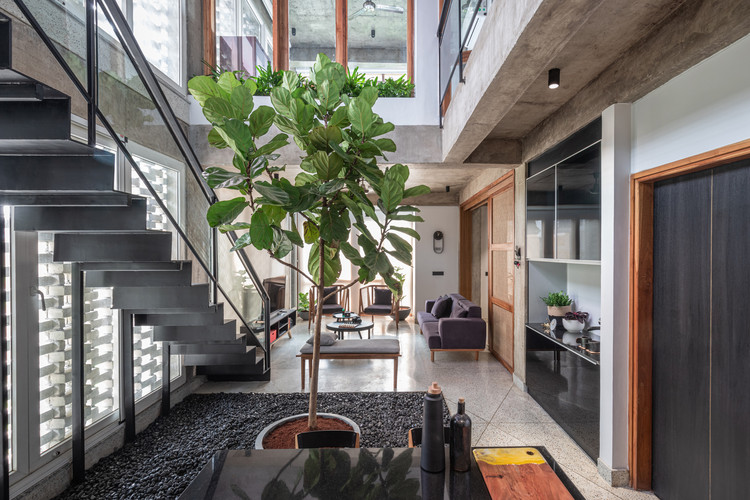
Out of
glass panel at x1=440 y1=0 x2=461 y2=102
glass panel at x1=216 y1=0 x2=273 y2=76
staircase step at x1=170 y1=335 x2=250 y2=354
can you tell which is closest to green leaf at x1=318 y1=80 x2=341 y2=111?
glass panel at x1=440 y1=0 x2=461 y2=102

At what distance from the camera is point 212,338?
3.06m

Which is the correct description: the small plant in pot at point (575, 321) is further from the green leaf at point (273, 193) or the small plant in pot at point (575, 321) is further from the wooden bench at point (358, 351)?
the green leaf at point (273, 193)

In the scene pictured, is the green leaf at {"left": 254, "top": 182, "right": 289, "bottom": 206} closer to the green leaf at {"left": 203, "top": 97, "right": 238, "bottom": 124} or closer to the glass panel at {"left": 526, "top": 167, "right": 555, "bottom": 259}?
the green leaf at {"left": 203, "top": 97, "right": 238, "bottom": 124}

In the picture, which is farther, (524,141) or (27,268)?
(524,141)

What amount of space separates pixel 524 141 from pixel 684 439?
2.91 metres

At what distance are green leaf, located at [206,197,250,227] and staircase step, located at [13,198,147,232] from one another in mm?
607

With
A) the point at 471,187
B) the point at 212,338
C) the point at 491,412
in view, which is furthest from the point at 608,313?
the point at 471,187

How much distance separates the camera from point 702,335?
193 cm

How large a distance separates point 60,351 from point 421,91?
371cm

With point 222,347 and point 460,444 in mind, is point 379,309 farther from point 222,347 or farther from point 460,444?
point 460,444

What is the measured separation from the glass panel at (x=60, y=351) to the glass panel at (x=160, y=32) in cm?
183

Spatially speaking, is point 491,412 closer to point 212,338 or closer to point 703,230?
point 703,230

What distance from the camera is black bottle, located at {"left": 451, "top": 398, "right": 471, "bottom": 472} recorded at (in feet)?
3.92

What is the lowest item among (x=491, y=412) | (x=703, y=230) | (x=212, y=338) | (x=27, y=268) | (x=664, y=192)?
(x=491, y=412)
